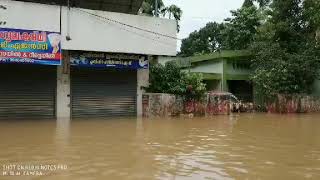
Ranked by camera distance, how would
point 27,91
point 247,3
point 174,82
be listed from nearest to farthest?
point 27,91 < point 174,82 < point 247,3

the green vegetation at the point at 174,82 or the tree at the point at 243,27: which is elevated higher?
the tree at the point at 243,27

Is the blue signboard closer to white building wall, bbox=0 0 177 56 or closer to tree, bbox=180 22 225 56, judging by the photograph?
white building wall, bbox=0 0 177 56

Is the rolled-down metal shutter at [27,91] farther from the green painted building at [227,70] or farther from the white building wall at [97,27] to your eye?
the green painted building at [227,70]

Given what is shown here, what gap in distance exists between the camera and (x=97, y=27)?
18.0 meters

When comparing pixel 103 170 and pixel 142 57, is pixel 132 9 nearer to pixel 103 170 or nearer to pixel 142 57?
pixel 142 57

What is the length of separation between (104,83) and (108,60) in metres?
1.02

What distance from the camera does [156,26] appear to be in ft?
63.3

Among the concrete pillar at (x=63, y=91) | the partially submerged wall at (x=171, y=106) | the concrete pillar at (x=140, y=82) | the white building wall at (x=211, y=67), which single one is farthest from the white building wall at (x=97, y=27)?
the white building wall at (x=211, y=67)

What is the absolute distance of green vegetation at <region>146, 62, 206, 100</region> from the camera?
19.7m

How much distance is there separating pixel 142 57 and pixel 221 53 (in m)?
10.4

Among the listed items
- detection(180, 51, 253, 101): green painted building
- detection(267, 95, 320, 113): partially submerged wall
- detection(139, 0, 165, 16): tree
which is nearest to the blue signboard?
detection(267, 95, 320, 113): partially submerged wall

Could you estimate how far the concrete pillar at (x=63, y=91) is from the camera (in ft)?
58.3

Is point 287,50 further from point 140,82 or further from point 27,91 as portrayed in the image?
point 27,91

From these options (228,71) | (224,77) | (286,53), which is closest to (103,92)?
(224,77)
